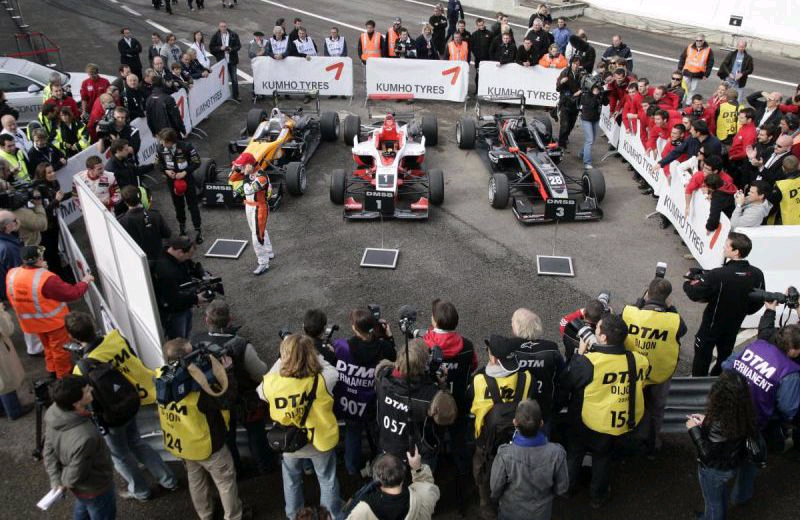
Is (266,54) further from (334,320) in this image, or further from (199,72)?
(334,320)

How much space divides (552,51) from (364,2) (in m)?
14.7

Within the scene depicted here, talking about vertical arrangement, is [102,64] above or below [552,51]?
below

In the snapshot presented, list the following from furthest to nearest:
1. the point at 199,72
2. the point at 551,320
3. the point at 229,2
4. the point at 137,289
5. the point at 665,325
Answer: the point at 229,2
the point at 199,72
the point at 551,320
the point at 137,289
the point at 665,325

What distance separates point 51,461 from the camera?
4.86 m

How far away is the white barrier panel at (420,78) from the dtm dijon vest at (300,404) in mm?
12515

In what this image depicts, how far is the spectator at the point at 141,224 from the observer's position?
25.5 ft

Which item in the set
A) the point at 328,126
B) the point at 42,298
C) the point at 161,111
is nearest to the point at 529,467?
the point at 42,298

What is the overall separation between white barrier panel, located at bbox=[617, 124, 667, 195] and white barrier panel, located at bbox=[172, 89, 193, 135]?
883 cm

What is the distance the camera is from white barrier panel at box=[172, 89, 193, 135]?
45.7 ft

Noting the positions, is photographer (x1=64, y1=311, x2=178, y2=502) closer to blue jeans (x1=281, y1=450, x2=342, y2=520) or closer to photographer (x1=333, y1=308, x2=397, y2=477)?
blue jeans (x1=281, y1=450, x2=342, y2=520)

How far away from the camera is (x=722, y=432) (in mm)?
4777

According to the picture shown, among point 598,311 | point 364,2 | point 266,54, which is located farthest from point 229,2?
point 598,311

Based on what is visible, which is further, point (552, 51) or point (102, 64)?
point (102, 64)

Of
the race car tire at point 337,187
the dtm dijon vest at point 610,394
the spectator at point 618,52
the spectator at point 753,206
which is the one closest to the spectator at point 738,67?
the spectator at point 618,52
